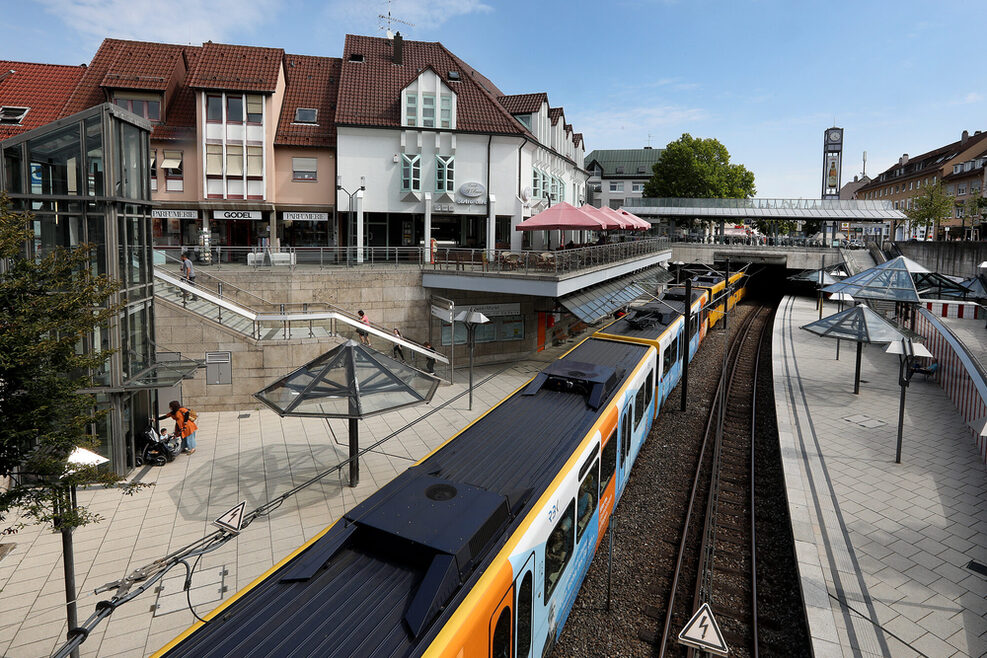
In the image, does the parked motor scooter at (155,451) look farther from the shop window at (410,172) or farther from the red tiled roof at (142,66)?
the red tiled roof at (142,66)

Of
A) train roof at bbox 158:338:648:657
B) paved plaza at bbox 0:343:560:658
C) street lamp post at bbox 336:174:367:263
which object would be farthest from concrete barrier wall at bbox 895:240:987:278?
train roof at bbox 158:338:648:657

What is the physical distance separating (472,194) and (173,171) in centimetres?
1325

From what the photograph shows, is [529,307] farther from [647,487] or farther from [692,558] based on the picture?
[692,558]

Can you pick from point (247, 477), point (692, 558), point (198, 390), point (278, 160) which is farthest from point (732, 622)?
point (278, 160)

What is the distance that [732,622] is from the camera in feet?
28.7

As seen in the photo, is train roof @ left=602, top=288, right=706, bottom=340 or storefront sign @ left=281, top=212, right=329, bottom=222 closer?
train roof @ left=602, top=288, right=706, bottom=340

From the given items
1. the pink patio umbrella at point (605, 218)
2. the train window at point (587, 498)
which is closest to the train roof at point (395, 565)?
the train window at point (587, 498)

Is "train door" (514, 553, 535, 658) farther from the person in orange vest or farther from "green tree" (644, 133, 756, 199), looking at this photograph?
"green tree" (644, 133, 756, 199)

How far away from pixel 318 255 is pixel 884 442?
18528 mm

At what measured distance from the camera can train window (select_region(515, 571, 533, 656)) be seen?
19.2ft

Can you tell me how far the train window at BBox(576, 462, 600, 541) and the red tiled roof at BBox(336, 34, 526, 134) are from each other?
2264 cm

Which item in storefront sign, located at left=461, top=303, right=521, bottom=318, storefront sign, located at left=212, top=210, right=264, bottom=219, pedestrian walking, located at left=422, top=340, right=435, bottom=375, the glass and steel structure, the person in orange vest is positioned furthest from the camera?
storefront sign, located at left=212, top=210, right=264, bottom=219

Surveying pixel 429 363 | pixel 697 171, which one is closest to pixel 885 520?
pixel 429 363

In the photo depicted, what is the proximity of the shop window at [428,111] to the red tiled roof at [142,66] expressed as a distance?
446 inches
